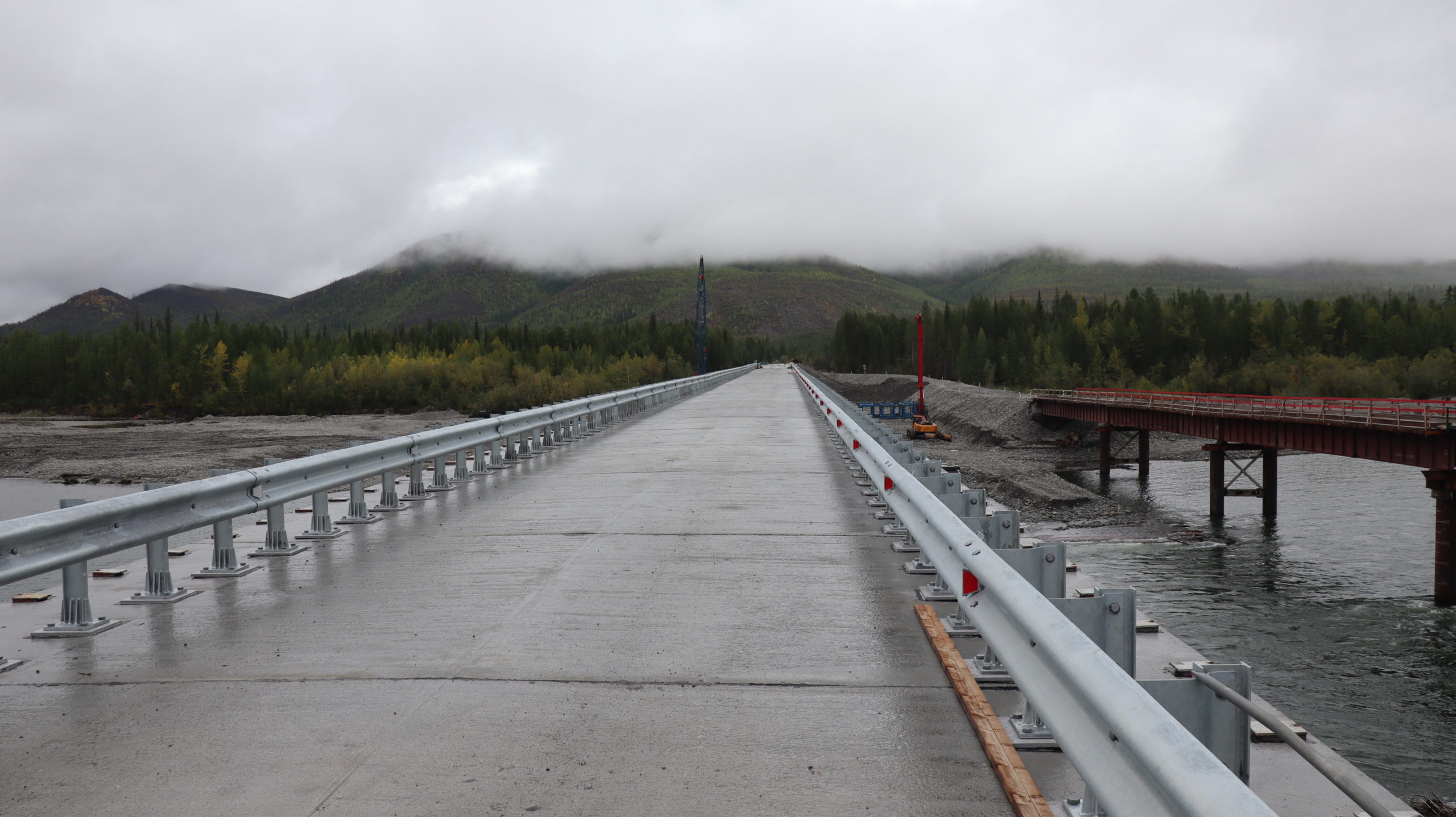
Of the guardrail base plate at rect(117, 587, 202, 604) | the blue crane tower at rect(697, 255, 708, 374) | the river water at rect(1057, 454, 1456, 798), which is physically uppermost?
the blue crane tower at rect(697, 255, 708, 374)

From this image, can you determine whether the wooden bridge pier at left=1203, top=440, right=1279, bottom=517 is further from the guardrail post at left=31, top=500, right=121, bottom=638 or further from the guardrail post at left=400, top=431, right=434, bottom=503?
the guardrail post at left=31, top=500, right=121, bottom=638

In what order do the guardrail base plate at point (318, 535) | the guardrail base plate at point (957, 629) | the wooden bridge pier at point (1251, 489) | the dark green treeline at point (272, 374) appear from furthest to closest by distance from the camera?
the dark green treeline at point (272, 374), the wooden bridge pier at point (1251, 489), the guardrail base plate at point (318, 535), the guardrail base plate at point (957, 629)

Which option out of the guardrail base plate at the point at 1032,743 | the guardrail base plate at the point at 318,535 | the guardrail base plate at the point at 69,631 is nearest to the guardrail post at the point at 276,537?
the guardrail base plate at the point at 318,535

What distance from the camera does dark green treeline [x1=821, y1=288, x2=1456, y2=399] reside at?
4628 inches

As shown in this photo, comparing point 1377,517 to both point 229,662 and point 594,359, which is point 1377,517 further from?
point 594,359

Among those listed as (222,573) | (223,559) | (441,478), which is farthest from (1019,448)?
(222,573)

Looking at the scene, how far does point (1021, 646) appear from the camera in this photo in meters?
3.92

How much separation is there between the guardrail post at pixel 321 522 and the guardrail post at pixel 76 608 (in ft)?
10.6

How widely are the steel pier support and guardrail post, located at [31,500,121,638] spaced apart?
29242mm

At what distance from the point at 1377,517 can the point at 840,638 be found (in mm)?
39105

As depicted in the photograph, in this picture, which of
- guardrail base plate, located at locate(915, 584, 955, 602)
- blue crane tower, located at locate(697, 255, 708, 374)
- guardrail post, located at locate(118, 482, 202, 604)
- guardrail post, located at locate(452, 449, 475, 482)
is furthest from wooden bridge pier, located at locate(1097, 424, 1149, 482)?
guardrail post, located at locate(118, 482, 202, 604)

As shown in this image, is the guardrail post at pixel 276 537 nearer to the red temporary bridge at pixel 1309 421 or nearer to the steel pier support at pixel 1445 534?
the steel pier support at pixel 1445 534

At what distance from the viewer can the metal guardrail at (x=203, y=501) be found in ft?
18.6

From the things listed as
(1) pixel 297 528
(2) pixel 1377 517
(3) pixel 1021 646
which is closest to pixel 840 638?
(3) pixel 1021 646
